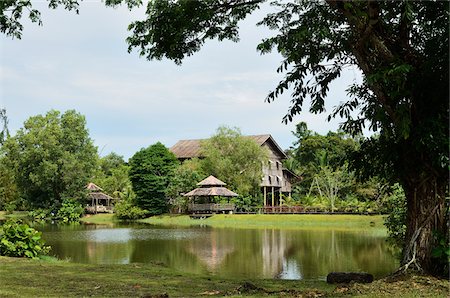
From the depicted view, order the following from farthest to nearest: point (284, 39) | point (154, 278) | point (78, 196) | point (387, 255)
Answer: point (78, 196) < point (387, 255) < point (154, 278) < point (284, 39)

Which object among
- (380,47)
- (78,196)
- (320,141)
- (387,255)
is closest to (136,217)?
(78,196)

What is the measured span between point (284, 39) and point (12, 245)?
7.75 m

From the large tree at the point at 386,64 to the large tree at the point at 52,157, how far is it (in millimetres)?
38465

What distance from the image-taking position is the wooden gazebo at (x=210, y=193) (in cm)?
3981

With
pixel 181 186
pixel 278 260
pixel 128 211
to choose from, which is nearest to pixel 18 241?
pixel 278 260

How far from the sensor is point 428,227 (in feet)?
25.0

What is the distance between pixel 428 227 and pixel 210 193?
1263 inches

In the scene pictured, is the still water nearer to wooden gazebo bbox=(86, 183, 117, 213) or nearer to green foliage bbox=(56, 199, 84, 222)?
green foliage bbox=(56, 199, 84, 222)

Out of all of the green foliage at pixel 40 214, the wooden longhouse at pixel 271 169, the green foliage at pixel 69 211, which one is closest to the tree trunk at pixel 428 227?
the green foliage at pixel 69 211

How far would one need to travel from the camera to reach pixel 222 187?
41219 mm

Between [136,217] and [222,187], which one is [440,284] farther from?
[136,217]

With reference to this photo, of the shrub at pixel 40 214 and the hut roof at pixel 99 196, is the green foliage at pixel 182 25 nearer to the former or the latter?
the shrub at pixel 40 214

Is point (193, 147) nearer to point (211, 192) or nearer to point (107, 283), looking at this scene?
point (211, 192)

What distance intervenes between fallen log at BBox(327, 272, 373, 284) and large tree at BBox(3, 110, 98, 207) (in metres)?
39.2
